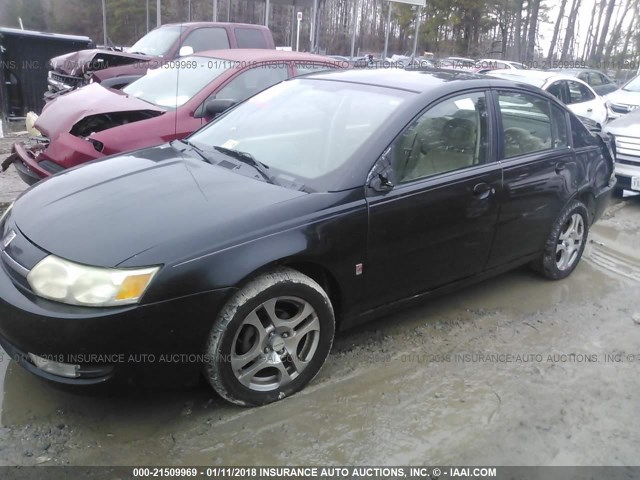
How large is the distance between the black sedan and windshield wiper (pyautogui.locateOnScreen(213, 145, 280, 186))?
14 mm

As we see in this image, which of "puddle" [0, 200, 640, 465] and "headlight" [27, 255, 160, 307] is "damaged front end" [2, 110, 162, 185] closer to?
"puddle" [0, 200, 640, 465]

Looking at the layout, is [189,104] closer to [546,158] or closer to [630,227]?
[546,158]

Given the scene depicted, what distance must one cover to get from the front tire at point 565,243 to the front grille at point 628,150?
328 cm

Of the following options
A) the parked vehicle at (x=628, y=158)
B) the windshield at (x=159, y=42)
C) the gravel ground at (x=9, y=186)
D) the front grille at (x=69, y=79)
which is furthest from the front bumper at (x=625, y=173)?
the front grille at (x=69, y=79)

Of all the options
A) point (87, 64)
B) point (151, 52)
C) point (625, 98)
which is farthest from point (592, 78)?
point (87, 64)

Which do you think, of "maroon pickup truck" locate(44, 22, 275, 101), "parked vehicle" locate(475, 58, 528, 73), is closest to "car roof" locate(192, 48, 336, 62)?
"maroon pickup truck" locate(44, 22, 275, 101)

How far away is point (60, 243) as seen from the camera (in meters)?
2.42

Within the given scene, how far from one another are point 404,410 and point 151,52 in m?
8.55

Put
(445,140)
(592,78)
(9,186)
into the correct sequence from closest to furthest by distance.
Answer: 1. (445,140)
2. (9,186)
3. (592,78)

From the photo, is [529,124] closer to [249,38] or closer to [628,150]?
[628,150]

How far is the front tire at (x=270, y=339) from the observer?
98.0 inches

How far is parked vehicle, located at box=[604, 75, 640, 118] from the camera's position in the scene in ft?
36.4

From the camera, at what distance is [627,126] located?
764 cm

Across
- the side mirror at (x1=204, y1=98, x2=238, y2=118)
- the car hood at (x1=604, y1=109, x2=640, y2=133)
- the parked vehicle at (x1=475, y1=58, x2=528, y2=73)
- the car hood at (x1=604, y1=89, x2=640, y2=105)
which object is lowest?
the car hood at (x1=604, y1=109, x2=640, y2=133)
